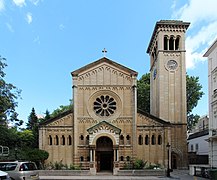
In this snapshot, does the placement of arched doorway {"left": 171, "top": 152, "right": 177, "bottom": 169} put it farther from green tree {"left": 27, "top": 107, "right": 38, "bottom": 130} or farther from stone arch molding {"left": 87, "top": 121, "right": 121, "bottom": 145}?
green tree {"left": 27, "top": 107, "right": 38, "bottom": 130}

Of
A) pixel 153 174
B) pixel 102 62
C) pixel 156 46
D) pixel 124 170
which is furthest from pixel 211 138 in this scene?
pixel 156 46

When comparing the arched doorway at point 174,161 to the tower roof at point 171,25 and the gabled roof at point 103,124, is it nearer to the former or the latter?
the gabled roof at point 103,124

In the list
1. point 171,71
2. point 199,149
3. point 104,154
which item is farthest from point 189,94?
point 104,154

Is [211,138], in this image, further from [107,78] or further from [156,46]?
[156,46]

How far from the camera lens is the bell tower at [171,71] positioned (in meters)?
47.3

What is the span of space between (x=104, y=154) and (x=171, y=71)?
46.2ft

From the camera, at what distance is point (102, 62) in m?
44.4

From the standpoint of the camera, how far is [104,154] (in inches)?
1703

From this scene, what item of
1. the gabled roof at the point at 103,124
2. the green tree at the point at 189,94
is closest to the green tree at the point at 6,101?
the gabled roof at the point at 103,124

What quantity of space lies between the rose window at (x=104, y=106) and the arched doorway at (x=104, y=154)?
315cm

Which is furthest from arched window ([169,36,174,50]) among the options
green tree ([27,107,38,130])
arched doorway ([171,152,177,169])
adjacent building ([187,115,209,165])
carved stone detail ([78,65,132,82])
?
green tree ([27,107,38,130])

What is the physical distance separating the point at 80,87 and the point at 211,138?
56.1 ft

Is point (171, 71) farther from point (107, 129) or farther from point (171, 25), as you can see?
point (107, 129)

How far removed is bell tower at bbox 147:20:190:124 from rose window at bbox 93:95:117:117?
700 centimetres
